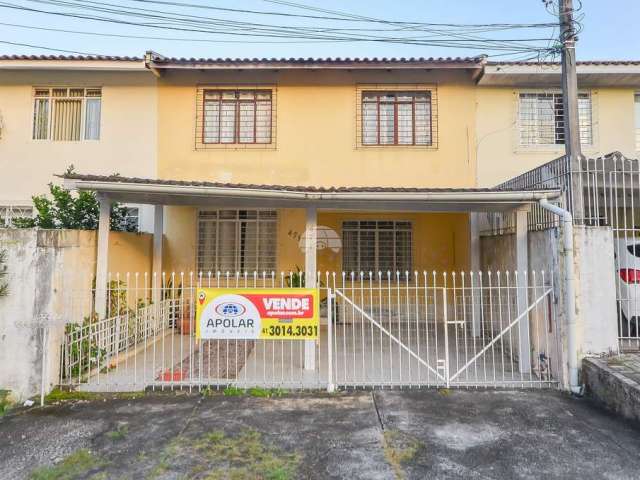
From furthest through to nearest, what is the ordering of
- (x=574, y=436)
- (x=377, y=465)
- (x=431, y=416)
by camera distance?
(x=431, y=416), (x=574, y=436), (x=377, y=465)

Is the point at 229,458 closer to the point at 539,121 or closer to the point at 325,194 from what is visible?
the point at 325,194

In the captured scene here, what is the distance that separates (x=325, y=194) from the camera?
5941mm

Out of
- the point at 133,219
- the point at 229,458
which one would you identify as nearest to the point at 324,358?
the point at 229,458

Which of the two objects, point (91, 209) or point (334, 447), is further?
point (91, 209)

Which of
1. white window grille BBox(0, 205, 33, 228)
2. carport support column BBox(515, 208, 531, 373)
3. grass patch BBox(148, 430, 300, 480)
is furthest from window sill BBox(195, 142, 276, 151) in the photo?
grass patch BBox(148, 430, 300, 480)

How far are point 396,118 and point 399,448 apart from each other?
795 centimetres

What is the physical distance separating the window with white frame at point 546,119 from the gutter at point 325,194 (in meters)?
4.60

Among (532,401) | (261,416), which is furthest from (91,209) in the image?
(532,401)

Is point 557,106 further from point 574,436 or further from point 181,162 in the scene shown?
point 181,162

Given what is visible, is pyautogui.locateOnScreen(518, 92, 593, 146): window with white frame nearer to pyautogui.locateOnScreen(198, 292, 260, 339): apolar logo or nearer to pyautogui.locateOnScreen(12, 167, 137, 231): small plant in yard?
pyautogui.locateOnScreen(198, 292, 260, 339): apolar logo

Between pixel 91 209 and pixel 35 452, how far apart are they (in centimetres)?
468

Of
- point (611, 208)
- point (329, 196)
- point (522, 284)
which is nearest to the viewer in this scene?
point (611, 208)

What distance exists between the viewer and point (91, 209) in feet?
23.9

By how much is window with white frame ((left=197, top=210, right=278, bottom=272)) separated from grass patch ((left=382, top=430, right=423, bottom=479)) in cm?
638
